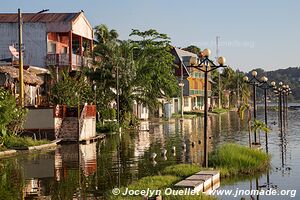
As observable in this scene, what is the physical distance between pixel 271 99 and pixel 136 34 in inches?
5298

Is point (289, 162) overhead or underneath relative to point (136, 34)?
underneath

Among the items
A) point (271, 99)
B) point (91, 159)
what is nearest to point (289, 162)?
point (91, 159)

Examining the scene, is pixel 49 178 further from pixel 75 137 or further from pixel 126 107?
pixel 126 107

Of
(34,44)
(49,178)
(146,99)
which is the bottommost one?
(49,178)

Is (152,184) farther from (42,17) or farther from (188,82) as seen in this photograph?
(188,82)

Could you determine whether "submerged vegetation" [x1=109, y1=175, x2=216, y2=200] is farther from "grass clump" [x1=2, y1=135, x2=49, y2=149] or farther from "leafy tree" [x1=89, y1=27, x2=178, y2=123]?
"leafy tree" [x1=89, y1=27, x2=178, y2=123]

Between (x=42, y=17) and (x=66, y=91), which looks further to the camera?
(x=42, y=17)

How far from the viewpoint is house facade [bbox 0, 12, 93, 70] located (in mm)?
44406

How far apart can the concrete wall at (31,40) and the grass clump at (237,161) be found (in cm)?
2649

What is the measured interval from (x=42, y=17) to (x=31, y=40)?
6.86 ft

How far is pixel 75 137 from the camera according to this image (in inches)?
1382

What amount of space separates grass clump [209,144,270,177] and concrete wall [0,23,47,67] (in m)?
26.5

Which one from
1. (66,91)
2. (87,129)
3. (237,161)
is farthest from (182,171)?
(66,91)

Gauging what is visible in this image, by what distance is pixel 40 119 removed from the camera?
3388 cm
